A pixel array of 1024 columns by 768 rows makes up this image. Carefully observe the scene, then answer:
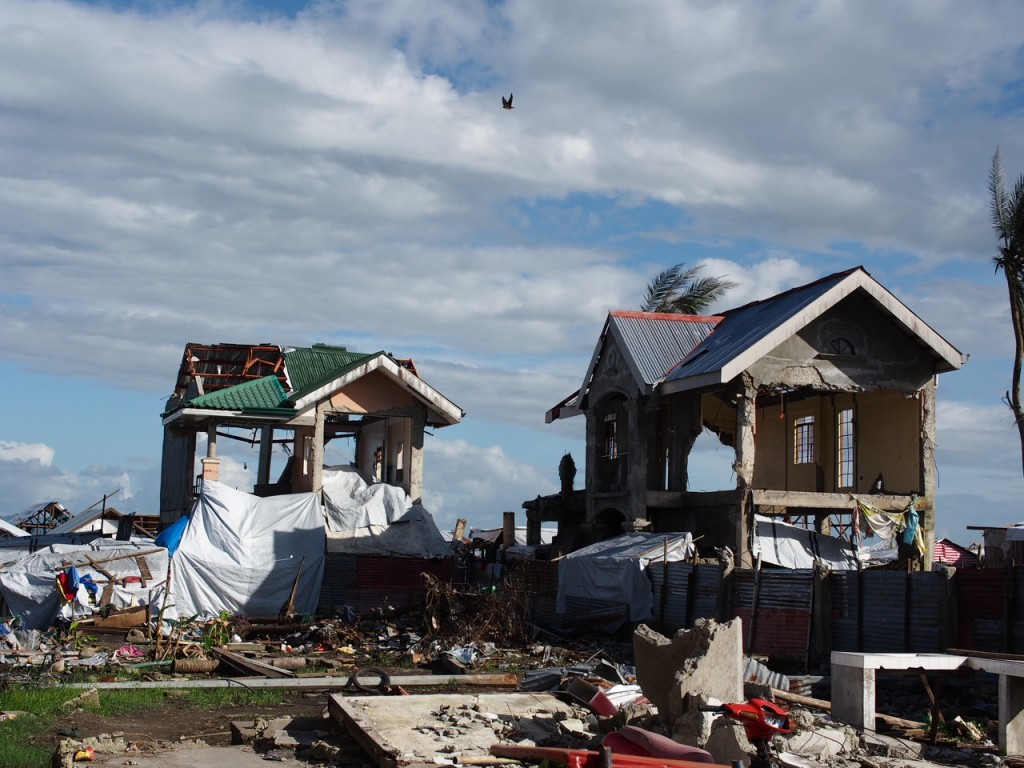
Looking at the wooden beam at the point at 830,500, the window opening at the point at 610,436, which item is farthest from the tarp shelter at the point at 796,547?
the window opening at the point at 610,436

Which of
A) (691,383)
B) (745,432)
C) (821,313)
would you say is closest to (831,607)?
(745,432)

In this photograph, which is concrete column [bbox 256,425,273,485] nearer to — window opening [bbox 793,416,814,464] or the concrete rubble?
window opening [bbox 793,416,814,464]

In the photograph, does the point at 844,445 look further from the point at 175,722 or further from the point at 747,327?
the point at 175,722

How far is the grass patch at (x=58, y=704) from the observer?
423 inches

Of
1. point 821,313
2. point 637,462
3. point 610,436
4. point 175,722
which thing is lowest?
point 175,722

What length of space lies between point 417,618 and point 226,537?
4.87 m

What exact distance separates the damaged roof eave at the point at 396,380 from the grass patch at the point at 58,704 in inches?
511

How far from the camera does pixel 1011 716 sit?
12039 mm

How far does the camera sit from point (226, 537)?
81.7 ft

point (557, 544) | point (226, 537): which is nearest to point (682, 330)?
point (557, 544)

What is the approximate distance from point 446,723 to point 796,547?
1447 centimetres

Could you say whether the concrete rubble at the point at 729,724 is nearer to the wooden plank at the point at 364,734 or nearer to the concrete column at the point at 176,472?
the wooden plank at the point at 364,734

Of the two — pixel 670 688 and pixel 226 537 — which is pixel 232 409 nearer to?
pixel 226 537

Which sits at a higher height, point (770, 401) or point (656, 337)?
point (656, 337)
